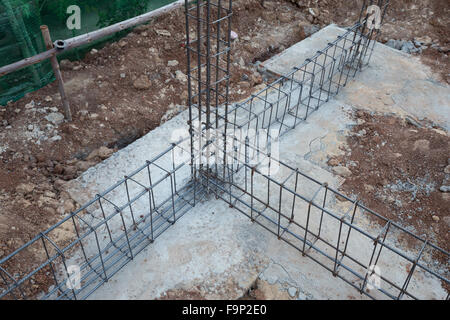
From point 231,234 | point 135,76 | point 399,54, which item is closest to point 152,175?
point 231,234

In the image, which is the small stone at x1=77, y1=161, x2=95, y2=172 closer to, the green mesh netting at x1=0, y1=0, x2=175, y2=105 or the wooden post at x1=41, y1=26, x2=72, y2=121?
the wooden post at x1=41, y1=26, x2=72, y2=121

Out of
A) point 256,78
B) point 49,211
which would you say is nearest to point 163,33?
point 256,78

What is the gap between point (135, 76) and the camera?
822 cm

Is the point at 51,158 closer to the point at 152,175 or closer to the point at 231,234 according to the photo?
the point at 152,175

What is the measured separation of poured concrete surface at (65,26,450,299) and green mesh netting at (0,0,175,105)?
2.53 m

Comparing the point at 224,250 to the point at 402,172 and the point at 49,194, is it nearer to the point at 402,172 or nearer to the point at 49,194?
the point at 49,194

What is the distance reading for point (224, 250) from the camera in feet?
17.7

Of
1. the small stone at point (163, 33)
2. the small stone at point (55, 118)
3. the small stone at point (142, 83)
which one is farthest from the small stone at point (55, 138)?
the small stone at point (163, 33)

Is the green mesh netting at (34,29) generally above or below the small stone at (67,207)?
above

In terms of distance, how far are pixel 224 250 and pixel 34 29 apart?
207 inches

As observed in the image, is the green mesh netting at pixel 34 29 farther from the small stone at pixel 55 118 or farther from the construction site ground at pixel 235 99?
the small stone at pixel 55 118

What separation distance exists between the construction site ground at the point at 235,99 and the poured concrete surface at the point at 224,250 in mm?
17

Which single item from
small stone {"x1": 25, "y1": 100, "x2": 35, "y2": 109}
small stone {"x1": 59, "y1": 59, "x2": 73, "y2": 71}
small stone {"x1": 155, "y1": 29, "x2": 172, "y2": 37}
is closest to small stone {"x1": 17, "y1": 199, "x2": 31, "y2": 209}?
small stone {"x1": 25, "y1": 100, "x2": 35, "y2": 109}

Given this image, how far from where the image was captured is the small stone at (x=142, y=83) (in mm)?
8008
